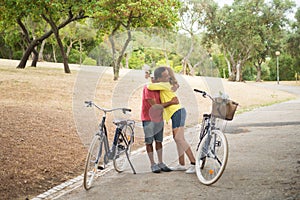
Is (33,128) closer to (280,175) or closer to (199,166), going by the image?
(199,166)

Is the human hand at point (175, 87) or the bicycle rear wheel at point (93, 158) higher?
the human hand at point (175, 87)

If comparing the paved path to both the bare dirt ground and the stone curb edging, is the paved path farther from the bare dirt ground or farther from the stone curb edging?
the bare dirt ground

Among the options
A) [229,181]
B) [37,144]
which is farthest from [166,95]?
[37,144]

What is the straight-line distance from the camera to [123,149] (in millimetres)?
5887

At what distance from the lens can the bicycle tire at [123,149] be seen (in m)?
5.75

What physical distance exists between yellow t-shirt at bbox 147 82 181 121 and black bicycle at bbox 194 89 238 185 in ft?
1.21

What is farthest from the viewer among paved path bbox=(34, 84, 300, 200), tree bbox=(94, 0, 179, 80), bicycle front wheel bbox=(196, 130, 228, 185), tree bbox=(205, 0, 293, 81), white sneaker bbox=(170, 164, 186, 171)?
tree bbox=(205, 0, 293, 81)

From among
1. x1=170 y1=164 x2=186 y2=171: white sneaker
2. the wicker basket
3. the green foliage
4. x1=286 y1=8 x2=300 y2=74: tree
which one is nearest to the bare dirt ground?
the wicker basket

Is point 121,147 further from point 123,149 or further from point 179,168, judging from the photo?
point 179,168

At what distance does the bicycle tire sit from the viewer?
575 centimetres

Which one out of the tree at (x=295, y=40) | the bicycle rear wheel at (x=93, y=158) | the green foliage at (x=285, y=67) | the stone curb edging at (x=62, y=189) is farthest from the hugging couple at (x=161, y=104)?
the green foliage at (x=285, y=67)

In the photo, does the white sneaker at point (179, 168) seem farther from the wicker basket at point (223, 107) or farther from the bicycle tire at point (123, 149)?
the wicker basket at point (223, 107)

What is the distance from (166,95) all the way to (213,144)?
886mm

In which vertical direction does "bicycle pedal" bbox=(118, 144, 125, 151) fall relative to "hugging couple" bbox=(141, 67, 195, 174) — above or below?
below
